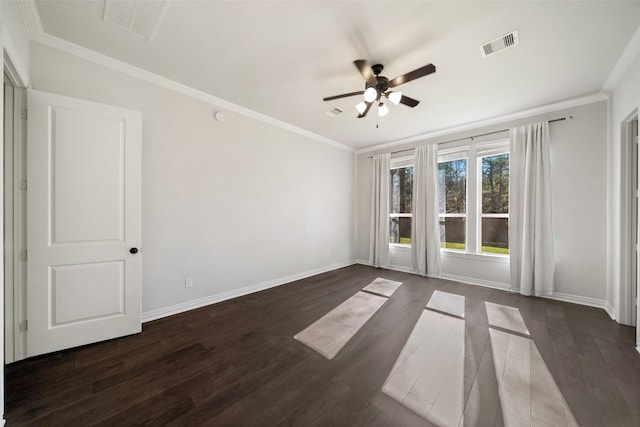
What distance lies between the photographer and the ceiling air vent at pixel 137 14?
1.93 meters

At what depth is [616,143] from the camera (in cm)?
297

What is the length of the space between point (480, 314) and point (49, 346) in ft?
14.8

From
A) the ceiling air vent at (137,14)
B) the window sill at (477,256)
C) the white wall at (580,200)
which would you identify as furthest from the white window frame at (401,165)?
the ceiling air vent at (137,14)

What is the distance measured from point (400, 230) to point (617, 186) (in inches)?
124

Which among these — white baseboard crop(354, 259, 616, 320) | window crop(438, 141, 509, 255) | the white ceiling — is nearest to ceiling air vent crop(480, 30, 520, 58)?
the white ceiling

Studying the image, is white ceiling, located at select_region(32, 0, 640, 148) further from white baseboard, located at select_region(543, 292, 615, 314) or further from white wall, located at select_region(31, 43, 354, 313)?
white baseboard, located at select_region(543, 292, 615, 314)

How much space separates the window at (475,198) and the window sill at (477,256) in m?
0.08

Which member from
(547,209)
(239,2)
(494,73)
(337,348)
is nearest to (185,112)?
(239,2)

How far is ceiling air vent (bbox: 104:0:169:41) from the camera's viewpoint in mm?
1928

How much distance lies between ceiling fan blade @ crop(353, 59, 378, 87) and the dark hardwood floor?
8.55ft

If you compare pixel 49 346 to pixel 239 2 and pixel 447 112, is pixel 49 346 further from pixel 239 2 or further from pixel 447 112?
pixel 447 112

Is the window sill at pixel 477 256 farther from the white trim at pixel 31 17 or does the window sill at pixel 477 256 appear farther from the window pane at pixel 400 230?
the white trim at pixel 31 17

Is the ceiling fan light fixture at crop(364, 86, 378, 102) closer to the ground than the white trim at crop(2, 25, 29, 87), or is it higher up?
higher up

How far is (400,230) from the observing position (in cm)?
546
